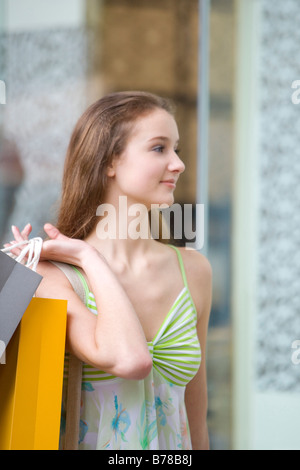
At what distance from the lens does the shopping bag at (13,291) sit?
1021 millimetres

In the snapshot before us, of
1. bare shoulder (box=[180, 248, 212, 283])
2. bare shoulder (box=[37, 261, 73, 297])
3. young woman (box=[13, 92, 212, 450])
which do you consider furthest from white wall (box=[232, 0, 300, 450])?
bare shoulder (box=[37, 261, 73, 297])

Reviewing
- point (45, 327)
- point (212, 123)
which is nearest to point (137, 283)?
point (45, 327)

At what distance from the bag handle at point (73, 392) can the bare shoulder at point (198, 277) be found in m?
0.28

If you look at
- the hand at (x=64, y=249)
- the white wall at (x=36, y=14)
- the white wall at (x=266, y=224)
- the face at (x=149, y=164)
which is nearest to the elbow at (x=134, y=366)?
the hand at (x=64, y=249)

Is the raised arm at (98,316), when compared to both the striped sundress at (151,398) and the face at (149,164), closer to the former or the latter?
the striped sundress at (151,398)

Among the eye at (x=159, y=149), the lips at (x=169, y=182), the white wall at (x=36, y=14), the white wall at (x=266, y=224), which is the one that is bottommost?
the lips at (x=169, y=182)

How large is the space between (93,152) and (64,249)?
0.67ft

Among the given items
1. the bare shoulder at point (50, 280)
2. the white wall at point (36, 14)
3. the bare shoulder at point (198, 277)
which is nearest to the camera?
the bare shoulder at point (50, 280)

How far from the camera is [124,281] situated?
1216mm

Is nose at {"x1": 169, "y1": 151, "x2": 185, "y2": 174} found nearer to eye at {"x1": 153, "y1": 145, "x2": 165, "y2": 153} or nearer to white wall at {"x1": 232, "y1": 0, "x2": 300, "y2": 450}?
eye at {"x1": 153, "y1": 145, "x2": 165, "y2": 153}

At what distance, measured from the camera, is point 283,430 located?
Result: 3.00m

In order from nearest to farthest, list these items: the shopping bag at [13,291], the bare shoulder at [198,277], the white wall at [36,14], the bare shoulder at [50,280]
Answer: the shopping bag at [13,291] < the bare shoulder at [50,280] < the bare shoulder at [198,277] < the white wall at [36,14]

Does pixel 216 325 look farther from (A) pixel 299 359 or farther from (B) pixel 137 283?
(B) pixel 137 283
